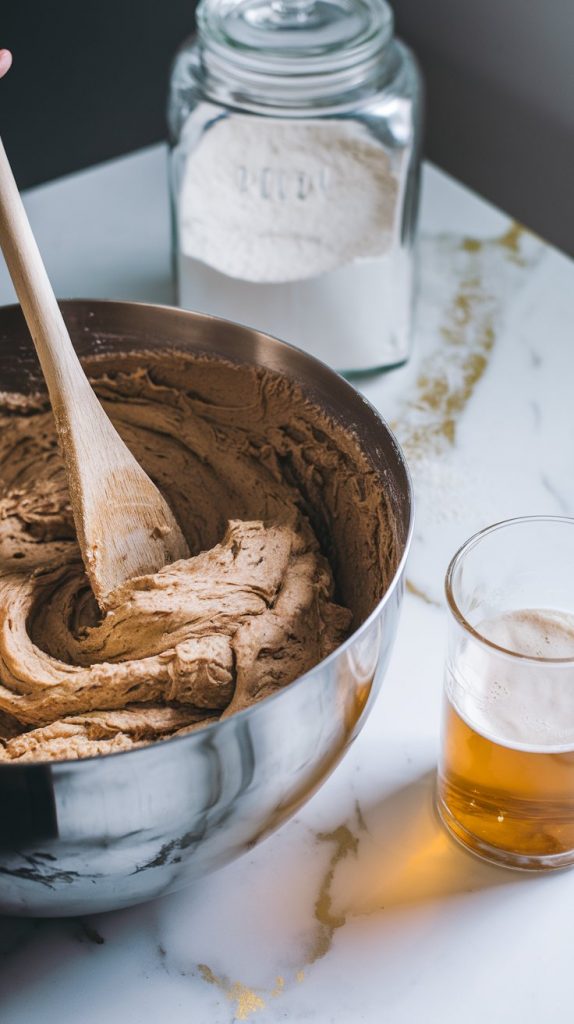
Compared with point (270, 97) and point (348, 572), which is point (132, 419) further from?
point (270, 97)

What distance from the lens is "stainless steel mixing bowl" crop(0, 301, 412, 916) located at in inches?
26.6

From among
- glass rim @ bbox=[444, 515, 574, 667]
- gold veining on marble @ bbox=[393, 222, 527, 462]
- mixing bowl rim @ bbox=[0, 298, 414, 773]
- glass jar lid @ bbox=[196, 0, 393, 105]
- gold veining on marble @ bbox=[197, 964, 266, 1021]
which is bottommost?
gold veining on marble @ bbox=[197, 964, 266, 1021]

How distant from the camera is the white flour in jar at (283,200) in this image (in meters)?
1.33

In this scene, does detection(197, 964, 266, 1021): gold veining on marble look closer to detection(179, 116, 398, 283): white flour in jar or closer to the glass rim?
the glass rim

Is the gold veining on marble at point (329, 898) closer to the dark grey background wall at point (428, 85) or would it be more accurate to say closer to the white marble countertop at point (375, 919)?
the white marble countertop at point (375, 919)

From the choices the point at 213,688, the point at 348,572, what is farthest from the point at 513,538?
the point at 213,688

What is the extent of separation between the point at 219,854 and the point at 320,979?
14cm

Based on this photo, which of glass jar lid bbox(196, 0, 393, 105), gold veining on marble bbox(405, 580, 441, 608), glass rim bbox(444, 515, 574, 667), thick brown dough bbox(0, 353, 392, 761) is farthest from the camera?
glass jar lid bbox(196, 0, 393, 105)

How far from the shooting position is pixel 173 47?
181cm

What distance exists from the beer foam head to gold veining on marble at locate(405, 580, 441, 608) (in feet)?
0.79

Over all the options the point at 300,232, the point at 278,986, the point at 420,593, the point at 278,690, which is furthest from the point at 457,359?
the point at 278,986

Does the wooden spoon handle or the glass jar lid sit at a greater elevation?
the glass jar lid

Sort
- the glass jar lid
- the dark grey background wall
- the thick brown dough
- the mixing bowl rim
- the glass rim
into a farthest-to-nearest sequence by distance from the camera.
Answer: the dark grey background wall → the glass jar lid → the thick brown dough → the glass rim → the mixing bowl rim

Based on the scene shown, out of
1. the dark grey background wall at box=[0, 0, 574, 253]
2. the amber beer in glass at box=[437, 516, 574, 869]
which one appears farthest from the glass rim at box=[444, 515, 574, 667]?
the dark grey background wall at box=[0, 0, 574, 253]
